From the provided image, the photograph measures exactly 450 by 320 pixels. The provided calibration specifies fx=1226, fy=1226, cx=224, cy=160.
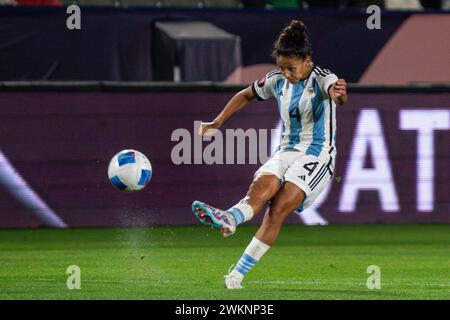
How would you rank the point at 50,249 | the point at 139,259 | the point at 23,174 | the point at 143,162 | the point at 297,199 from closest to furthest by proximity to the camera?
the point at 297,199, the point at 143,162, the point at 139,259, the point at 50,249, the point at 23,174

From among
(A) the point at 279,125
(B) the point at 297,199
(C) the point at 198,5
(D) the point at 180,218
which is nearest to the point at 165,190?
(D) the point at 180,218

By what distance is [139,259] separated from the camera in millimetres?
11625

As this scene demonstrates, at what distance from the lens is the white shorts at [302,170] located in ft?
29.4

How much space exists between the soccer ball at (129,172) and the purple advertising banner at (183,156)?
4.86m

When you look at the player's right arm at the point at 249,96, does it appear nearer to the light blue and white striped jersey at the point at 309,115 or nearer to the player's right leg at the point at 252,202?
the light blue and white striped jersey at the point at 309,115

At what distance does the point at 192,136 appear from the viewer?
14531mm

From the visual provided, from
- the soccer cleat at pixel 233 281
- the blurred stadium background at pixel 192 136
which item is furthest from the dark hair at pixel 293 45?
the blurred stadium background at pixel 192 136

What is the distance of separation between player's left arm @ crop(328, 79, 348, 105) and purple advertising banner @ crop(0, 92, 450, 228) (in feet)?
19.3

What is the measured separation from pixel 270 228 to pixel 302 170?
0.50 meters

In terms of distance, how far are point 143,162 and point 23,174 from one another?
201 inches

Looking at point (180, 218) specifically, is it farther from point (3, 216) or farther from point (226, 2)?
point (226, 2)

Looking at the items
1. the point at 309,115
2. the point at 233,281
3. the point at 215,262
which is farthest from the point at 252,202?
the point at 215,262

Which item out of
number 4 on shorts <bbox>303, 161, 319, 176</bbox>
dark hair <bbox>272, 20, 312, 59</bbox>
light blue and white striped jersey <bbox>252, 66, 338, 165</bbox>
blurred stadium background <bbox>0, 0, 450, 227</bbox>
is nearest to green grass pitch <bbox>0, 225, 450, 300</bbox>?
blurred stadium background <bbox>0, 0, 450, 227</bbox>

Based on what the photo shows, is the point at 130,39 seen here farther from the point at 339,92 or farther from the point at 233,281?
the point at 339,92
